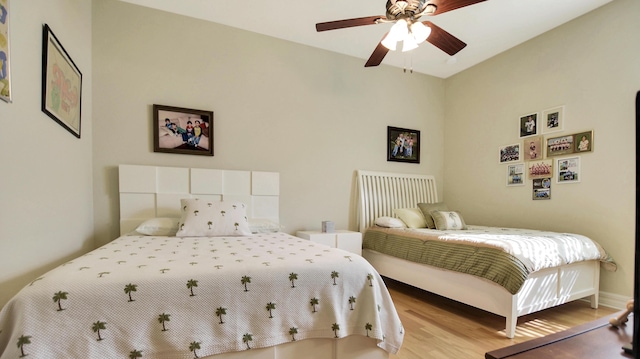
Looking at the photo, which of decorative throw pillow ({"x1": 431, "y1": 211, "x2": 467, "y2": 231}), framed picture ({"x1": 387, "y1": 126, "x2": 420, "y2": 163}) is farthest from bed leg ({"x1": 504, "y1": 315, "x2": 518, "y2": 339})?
framed picture ({"x1": 387, "y1": 126, "x2": 420, "y2": 163})

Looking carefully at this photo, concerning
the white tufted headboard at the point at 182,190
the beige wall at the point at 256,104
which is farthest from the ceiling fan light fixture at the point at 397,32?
the white tufted headboard at the point at 182,190

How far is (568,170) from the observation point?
289 centimetres

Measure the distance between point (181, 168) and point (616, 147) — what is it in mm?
4038

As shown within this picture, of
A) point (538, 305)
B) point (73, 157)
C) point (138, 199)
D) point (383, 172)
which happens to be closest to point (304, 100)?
point (383, 172)

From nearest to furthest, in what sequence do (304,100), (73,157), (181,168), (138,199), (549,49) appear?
(73,157)
(138,199)
(181,168)
(549,49)
(304,100)

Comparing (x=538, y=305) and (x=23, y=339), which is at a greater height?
(x=23, y=339)

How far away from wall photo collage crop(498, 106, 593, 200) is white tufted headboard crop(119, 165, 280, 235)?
278cm

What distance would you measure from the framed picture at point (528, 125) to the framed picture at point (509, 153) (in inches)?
6.1

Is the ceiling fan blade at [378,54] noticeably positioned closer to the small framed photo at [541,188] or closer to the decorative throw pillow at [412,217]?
the decorative throw pillow at [412,217]

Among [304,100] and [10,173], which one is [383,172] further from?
[10,173]

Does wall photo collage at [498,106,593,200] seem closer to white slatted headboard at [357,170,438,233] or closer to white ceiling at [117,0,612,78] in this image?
white ceiling at [117,0,612,78]

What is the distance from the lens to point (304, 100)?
11.3 ft

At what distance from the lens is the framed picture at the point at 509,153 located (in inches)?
132

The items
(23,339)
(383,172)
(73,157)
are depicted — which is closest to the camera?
(23,339)
